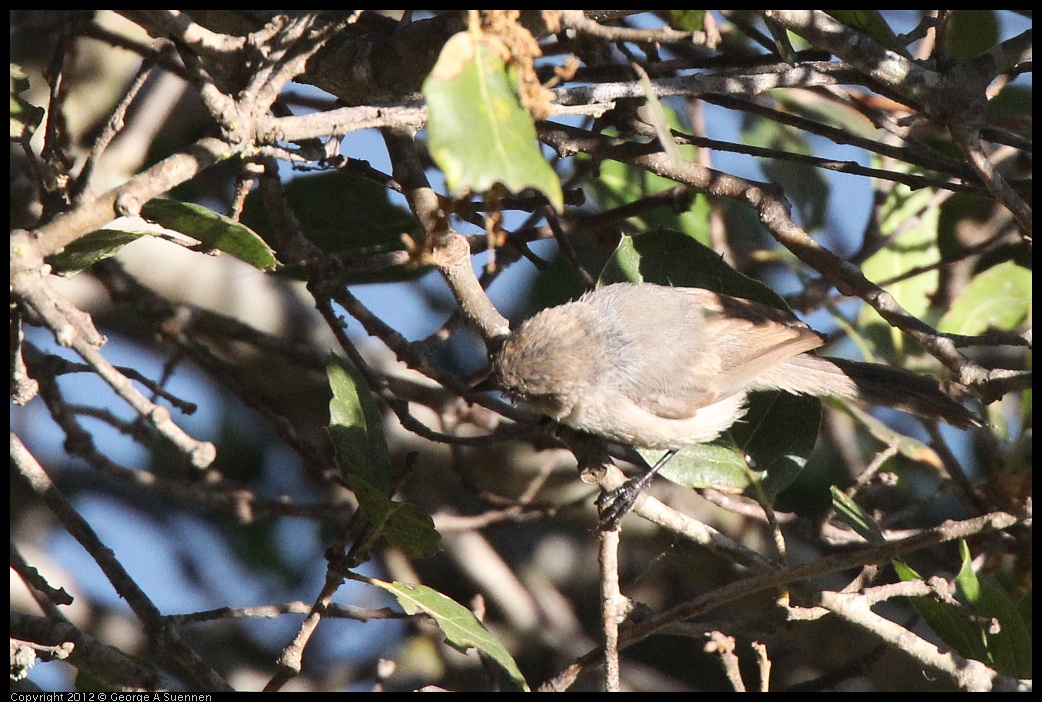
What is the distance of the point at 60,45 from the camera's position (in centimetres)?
214

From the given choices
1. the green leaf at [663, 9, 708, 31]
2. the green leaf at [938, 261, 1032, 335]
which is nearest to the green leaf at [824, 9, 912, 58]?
the green leaf at [663, 9, 708, 31]

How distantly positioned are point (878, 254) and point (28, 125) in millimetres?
2787

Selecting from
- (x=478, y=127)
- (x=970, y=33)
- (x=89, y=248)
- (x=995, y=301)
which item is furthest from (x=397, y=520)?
(x=970, y=33)

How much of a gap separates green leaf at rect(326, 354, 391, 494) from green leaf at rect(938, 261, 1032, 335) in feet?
6.71

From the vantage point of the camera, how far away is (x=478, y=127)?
1537 mm

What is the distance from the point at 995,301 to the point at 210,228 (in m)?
2.59

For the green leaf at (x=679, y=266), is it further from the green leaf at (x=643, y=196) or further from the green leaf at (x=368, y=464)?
the green leaf at (x=368, y=464)

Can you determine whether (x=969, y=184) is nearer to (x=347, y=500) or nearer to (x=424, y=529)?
(x=424, y=529)

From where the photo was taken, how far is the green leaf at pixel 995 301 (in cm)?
316

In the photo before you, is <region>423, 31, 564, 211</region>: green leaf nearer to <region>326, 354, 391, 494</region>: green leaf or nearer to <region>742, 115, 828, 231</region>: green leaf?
<region>326, 354, 391, 494</region>: green leaf

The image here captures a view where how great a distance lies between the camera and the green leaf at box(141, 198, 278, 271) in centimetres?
193

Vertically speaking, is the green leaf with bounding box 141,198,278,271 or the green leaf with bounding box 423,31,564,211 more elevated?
the green leaf with bounding box 141,198,278,271

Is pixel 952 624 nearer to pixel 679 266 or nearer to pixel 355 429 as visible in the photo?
pixel 679 266
